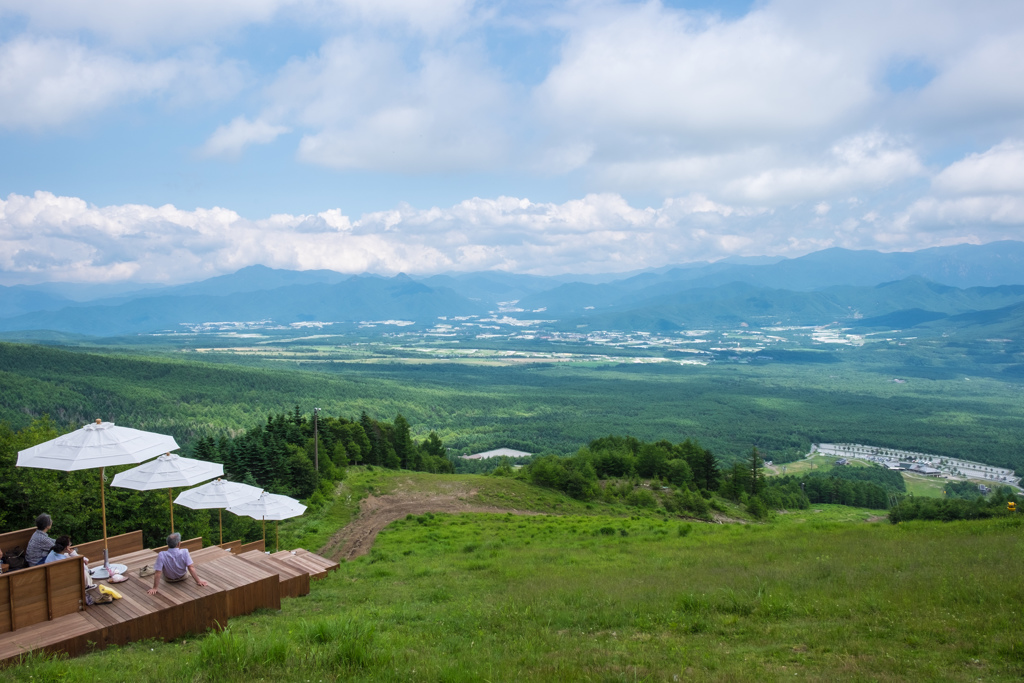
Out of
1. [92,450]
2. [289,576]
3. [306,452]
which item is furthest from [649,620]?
[306,452]

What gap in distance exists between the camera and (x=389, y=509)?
28.2m

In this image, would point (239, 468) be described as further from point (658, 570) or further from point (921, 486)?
point (921, 486)

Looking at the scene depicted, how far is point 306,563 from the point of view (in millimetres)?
15117

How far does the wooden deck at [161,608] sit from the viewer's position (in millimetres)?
8133

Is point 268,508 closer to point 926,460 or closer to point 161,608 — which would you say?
point 161,608

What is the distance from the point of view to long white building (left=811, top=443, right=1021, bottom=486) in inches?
3141

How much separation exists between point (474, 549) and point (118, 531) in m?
11.5

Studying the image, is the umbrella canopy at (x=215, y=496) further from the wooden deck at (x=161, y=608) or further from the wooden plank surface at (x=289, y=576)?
the wooden plank surface at (x=289, y=576)

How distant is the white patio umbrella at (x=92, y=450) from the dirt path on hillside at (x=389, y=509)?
10575 millimetres

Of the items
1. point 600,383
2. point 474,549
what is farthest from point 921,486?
point 600,383

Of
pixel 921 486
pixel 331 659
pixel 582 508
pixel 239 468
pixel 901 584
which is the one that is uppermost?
pixel 331 659

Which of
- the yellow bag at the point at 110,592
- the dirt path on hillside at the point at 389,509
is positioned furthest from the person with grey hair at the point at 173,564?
the dirt path on hillside at the point at 389,509

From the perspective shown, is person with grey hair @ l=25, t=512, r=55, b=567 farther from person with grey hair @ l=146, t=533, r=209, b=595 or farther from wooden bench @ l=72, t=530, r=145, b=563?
wooden bench @ l=72, t=530, r=145, b=563

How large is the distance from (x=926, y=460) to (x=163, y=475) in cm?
10921
